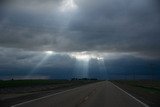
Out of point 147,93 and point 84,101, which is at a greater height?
point 147,93

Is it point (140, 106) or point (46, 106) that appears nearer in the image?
point (46, 106)

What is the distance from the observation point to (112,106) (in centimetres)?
1862

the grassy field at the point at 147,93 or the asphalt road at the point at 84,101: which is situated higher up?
the grassy field at the point at 147,93

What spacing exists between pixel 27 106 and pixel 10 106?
1044 mm

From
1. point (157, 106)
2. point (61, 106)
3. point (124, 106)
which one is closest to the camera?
point (61, 106)

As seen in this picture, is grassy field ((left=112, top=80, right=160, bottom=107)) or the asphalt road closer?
the asphalt road

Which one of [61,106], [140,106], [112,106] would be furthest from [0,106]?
[140,106]

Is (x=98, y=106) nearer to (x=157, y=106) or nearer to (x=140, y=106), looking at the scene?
(x=140, y=106)

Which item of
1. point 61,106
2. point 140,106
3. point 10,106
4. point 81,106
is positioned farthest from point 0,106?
point 140,106

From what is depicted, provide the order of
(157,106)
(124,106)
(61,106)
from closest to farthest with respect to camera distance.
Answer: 1. (61,106)
2. (124,106)
3. (157,106)

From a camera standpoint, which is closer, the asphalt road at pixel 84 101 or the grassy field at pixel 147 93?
the asphalt road at pixel 84 101

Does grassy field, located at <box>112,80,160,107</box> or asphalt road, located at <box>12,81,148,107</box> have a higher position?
grassy field, located at <box>112,80,160,107</box>

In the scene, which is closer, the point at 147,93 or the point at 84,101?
the point at 84,101

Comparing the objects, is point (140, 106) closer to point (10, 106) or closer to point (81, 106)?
point (81, 106)
